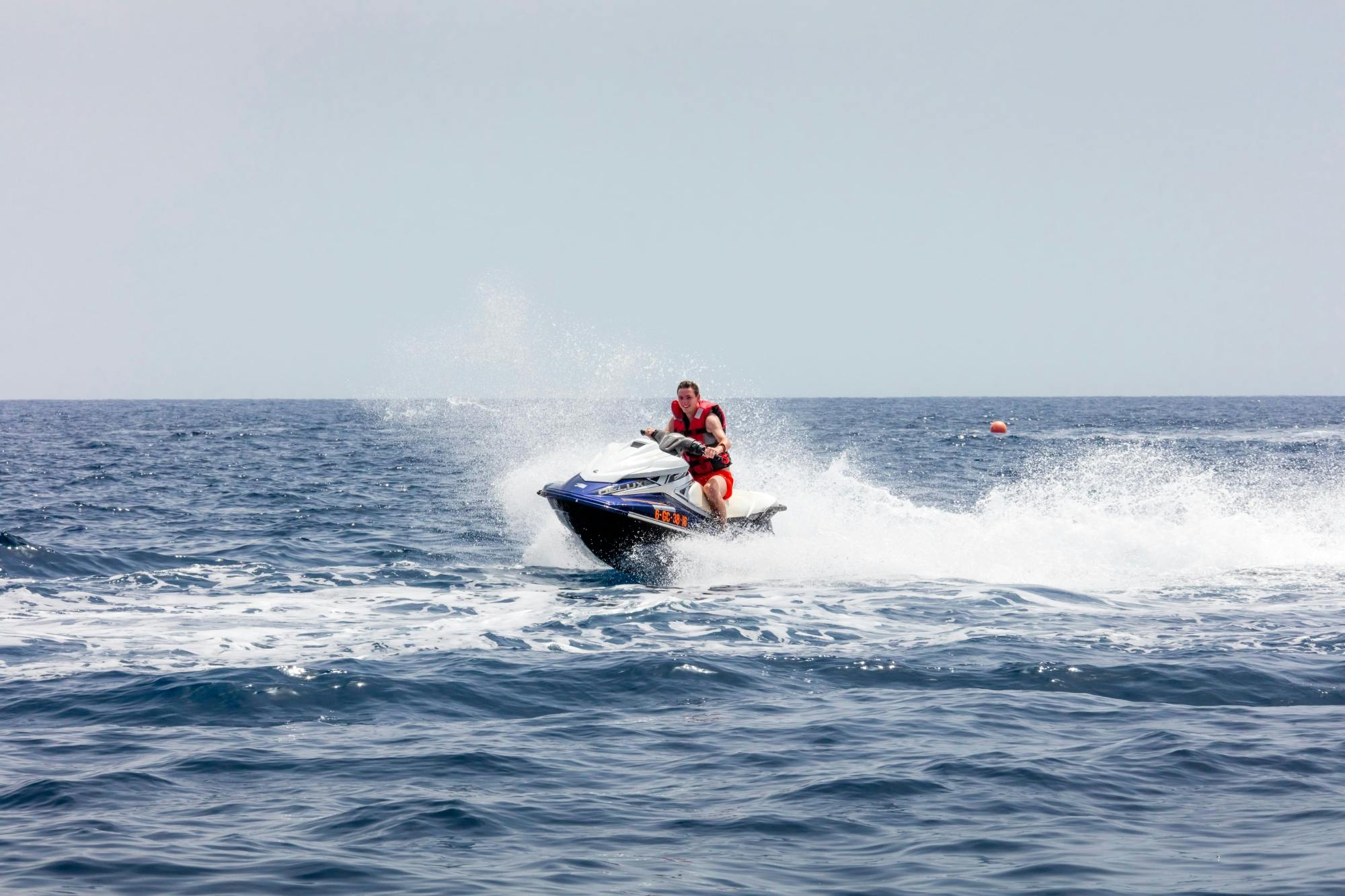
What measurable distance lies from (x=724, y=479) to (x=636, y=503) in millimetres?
1289

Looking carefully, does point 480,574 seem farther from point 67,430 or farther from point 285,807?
point 67,430

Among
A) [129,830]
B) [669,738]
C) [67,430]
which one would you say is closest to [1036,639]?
[669,738]

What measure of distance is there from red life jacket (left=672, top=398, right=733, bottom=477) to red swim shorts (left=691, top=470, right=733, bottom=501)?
0.03m

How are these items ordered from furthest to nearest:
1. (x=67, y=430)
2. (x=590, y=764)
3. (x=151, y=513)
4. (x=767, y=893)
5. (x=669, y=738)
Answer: (x=67, y=430)
(x=151, y=513)
(x=669, y=738)
(x=590, y=764)
(x=767, y=893)

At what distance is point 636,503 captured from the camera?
11695 mm

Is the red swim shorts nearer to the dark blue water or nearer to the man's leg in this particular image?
the man's leg

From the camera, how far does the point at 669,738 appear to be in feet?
21.1

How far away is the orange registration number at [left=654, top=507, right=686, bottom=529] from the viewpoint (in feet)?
38.8

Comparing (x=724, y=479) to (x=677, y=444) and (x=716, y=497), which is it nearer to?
(x=716, y=497)

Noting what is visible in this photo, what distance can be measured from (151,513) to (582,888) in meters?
15.6

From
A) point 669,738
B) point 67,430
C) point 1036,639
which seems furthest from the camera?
point 67,430

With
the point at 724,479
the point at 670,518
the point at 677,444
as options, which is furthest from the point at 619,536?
the point at 724,479

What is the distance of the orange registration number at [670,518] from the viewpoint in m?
11.8

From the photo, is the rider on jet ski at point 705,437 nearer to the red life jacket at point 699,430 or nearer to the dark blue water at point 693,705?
the red life jacket at point 699,430
